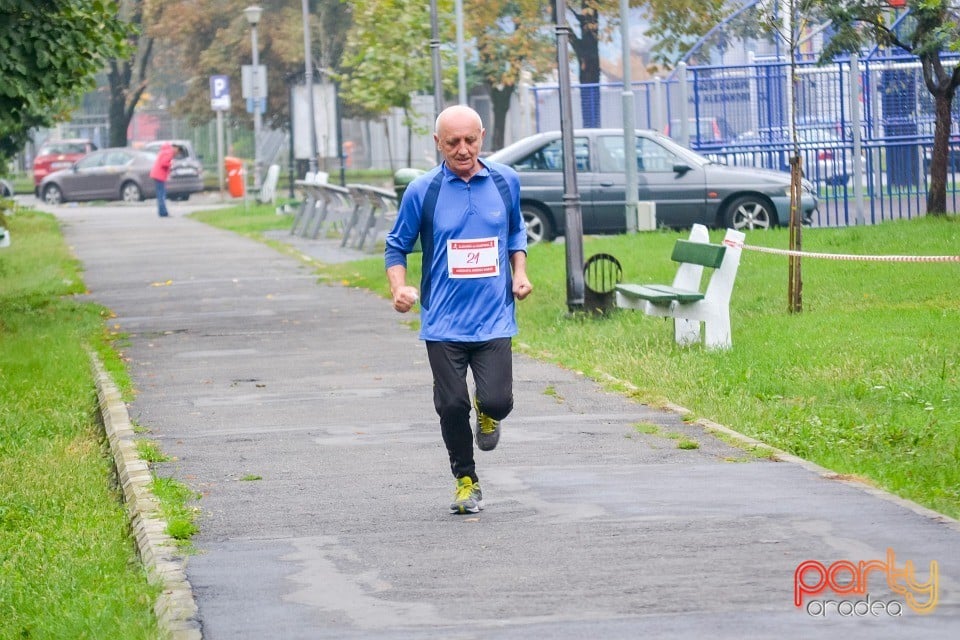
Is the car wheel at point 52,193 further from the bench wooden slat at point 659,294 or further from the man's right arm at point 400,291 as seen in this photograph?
the man's right arm at point 400,291

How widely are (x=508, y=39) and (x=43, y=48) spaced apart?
27897 millimetres

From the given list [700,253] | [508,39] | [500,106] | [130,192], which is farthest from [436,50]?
[130,192]

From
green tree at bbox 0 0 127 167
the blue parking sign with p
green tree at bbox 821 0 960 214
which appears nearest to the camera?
green tree at bbox 0 0 127 167

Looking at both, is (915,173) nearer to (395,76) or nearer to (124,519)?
(395,76)

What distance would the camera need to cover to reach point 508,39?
4197cm

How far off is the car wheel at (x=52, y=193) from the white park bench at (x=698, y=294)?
131 feet

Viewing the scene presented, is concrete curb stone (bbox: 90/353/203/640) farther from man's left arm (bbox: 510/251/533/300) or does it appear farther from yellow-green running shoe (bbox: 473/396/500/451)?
man's left arm (bbox: 510/251/533/300)

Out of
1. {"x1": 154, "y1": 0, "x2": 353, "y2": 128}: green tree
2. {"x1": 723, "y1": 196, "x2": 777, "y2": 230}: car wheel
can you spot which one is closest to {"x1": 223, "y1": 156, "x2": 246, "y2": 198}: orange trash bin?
{"x1": 154, "y1": 0, "x2": 353, "y2": 128}: green tree

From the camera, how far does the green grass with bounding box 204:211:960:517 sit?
8.71m

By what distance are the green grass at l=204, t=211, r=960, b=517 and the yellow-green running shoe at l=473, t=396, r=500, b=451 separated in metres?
1.64

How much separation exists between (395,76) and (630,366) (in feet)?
76.8

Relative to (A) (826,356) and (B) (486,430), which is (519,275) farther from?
(A) (826,356)

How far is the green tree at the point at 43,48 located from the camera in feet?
47.8

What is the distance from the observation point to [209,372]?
504 inches
